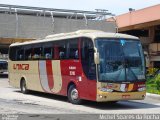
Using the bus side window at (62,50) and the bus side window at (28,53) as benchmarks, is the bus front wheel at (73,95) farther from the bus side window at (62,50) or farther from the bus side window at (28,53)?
the bus side window at (28,53)

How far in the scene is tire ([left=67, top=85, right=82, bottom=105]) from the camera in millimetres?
17938

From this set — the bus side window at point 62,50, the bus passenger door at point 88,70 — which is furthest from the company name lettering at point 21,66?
the bus passenger door at point 88,70

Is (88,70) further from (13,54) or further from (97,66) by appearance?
(13,54)

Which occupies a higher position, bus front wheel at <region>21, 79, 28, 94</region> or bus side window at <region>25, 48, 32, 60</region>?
bus side window at <region>25, 48, 32, 60</region>

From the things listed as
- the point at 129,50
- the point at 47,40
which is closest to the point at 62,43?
the point at 47,40

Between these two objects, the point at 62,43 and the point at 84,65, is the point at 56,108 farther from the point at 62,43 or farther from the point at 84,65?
the point at 62,43

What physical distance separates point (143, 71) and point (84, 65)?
7.51 feet

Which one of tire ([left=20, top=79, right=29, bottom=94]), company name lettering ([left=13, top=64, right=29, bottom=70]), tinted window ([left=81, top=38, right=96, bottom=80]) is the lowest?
tire ([left=20, top=79, right=29, bottom=94])

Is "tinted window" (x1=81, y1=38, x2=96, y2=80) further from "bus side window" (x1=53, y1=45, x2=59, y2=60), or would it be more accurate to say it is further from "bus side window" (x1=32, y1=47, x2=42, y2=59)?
"bus side window" (x1=32, y1=47, x2=42, y2=59)

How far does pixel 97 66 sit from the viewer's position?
53.7 ft

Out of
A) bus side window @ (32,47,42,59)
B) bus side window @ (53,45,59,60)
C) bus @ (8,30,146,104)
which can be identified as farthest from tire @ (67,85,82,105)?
bus side window @ (32,47,42,59)

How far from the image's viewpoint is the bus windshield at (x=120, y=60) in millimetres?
16438

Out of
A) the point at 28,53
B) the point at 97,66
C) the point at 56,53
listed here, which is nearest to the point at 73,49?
the point at 56,53

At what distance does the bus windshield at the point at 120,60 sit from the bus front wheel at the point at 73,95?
1.97m
